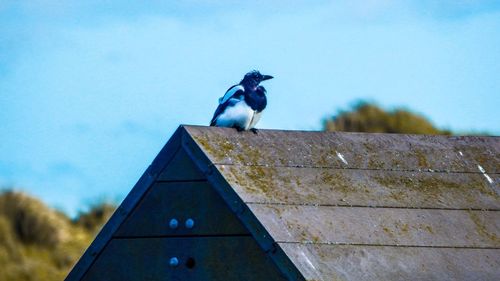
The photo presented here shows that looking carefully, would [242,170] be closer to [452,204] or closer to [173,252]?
[173,252]

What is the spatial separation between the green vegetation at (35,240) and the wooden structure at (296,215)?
1171 cm

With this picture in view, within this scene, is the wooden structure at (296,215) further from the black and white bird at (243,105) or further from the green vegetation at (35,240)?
the green vegetation at (35,240)

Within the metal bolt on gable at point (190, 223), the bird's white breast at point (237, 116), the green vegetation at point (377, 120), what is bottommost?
the metal bolt on gable at point (190, 223)

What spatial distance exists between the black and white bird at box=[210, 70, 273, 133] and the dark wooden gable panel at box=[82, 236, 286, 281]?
3.72 ft

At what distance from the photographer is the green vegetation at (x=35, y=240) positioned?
23.8 m

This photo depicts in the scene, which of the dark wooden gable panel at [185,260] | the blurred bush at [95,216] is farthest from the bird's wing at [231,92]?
the blurred bush at [95,216]

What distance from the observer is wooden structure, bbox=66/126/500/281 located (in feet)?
37.3

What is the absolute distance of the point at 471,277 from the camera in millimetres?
11523

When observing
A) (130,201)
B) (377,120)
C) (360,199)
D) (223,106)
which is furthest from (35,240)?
(360,199)

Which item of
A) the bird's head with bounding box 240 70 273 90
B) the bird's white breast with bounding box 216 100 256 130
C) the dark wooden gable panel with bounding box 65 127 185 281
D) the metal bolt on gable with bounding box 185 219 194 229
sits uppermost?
the bird's head with bounding box 240 70 273 90

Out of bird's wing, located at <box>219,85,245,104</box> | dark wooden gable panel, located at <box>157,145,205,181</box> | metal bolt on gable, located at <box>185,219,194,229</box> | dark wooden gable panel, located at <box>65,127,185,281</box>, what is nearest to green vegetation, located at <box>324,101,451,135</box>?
bird's wing, located at <box>219,85,245,104</box>

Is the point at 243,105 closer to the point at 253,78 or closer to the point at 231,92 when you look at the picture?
the point at 231,92

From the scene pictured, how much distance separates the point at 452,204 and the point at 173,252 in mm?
2201

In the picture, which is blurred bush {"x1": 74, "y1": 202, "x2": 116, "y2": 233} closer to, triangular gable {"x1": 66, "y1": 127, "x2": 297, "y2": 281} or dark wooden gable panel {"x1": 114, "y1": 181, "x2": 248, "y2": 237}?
triangular gable {"x1": 66, "y1": 127, "x2": 297, "y2": 281}
